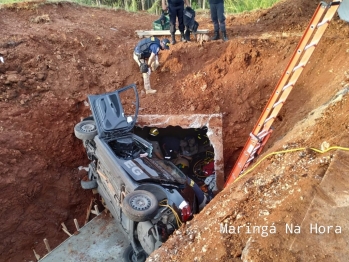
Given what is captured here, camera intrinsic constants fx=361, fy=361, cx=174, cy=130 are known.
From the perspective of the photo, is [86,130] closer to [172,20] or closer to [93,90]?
[93,90]

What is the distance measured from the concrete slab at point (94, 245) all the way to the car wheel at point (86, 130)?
5.77 feet

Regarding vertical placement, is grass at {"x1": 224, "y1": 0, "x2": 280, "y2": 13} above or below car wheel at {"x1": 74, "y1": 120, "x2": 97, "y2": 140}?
above

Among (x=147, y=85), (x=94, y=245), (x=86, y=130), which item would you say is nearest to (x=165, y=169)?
(x=86, y=130)

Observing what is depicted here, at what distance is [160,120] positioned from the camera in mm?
8016

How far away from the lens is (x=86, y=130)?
7.10m

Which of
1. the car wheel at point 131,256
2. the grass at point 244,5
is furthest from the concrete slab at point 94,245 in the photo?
the grass at point 244,5

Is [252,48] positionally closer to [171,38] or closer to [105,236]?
[171,38]

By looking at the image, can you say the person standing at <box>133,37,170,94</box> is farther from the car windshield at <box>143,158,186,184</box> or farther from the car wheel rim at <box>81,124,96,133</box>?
the car windshield at <box>143,158,186,184</box>

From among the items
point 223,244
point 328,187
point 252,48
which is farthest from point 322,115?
point 252,48

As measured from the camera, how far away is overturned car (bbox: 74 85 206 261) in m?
5.19

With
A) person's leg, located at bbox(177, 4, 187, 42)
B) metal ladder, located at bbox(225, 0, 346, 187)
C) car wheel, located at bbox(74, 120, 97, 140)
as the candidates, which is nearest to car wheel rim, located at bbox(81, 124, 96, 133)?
car wheel, located at bbox(74, 120, 97, 140)

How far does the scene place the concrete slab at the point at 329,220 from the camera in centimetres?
347

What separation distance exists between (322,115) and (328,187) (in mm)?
1755

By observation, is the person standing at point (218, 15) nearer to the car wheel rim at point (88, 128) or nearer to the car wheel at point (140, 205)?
the car wheel rim at point (88, 128)
